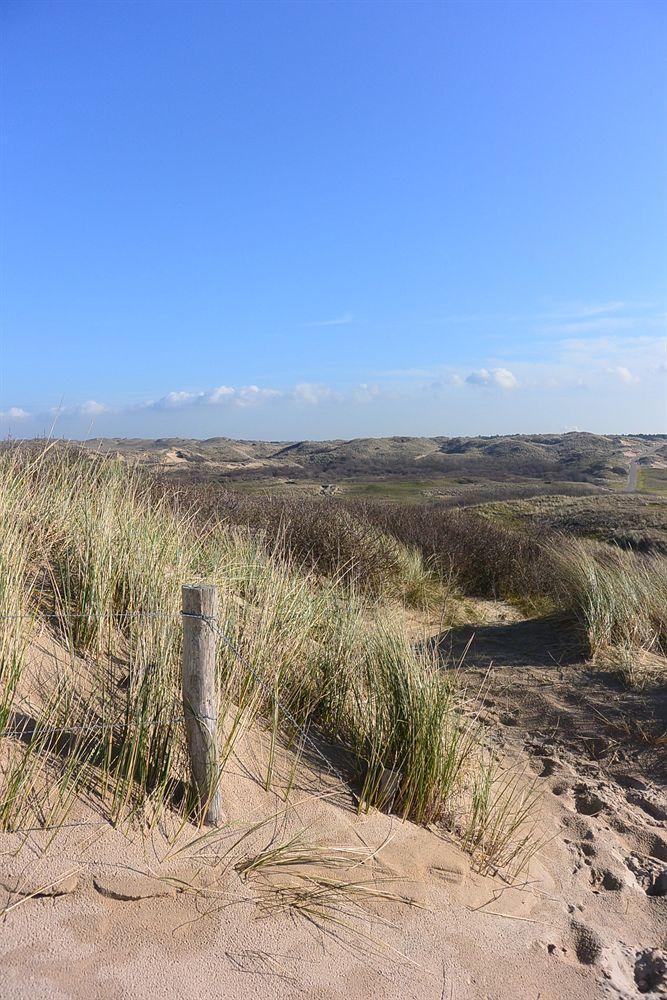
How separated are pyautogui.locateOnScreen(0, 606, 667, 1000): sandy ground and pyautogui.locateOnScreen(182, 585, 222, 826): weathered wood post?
0.17 m

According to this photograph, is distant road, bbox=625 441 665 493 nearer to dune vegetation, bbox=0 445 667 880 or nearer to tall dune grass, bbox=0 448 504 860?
dune vegetation, bbox=0 445 667 880

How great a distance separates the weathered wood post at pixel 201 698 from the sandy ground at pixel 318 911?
173 mm

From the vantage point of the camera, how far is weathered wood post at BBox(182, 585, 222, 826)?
308 cm

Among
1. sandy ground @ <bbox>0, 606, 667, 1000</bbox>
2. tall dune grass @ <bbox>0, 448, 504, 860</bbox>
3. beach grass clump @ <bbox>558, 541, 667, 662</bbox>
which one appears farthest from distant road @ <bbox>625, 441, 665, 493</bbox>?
sandy ground @ <bbox>0, 606, 667, 1000</bbox>

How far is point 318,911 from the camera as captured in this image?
281cm

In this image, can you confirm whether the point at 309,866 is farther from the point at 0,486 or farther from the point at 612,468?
the point at 612,468

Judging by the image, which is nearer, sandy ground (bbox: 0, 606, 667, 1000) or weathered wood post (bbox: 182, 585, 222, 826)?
sandy ground (bbox: 0, 606, 667, 1000)

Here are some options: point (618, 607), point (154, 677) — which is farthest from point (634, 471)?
point (154, 677)

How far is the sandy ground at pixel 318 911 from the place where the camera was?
2.46 metres

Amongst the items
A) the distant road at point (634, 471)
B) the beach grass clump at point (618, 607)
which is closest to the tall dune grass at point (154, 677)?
the beach grass clump at point (618, 607)

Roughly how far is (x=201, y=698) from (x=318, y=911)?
0.98m

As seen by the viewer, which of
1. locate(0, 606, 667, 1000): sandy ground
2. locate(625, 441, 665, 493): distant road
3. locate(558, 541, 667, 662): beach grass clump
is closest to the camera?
locate(0, 606, 667, 1000): sandy ground

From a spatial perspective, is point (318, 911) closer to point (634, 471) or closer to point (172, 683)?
point (172, 683)

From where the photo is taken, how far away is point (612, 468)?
5312 centimetres
